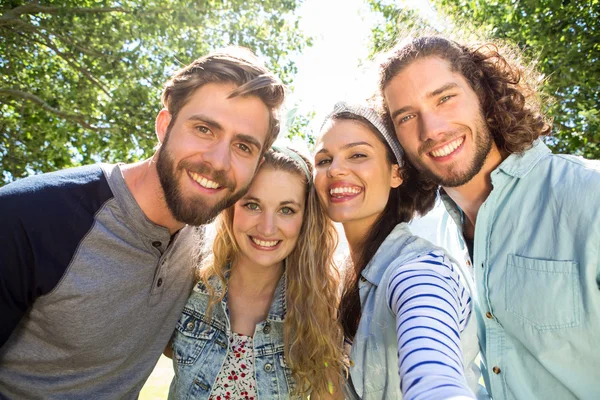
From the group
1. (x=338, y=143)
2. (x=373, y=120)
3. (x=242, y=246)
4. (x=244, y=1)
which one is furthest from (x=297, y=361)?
(x=244, y=1)

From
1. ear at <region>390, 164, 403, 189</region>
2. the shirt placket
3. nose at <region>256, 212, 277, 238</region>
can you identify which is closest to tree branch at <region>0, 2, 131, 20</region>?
nose at <region>256, 212, 277, 238</region>

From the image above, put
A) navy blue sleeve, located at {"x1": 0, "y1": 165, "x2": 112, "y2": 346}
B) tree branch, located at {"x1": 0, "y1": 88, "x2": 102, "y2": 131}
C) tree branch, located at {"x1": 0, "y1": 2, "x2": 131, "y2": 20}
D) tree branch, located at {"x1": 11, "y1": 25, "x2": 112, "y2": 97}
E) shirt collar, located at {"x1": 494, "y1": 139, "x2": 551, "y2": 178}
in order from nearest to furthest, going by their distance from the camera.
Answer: navy blue sleeve, located at {"x1": 0, "y1": 165, "x2": 112, "y2": 346} < shirt collar, located at {"x1": 494, "y1": 139, "x2": 551, "y2": 178} < tree branch, located at {"x1": 0, "y1": 2, "x2": 131, "y2": 20} < tree branch, located at {"x1": 0, "y1": 88, "x2": 102, "y2": 131} < tree branch, located at {"x1": 11, "y1": 25, "x2": 112, "y2": 97}

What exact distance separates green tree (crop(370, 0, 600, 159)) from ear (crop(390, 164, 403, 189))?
427cm

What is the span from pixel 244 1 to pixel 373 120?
731cm

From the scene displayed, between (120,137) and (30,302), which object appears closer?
(30,302)

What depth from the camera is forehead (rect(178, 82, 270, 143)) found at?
2637 millimetres

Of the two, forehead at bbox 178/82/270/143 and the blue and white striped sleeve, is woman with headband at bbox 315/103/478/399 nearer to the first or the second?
the blue and white striped sleeve

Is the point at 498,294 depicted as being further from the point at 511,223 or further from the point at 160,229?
the point at 160,229

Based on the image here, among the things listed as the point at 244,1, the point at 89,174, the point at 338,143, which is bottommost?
the point at 89,174

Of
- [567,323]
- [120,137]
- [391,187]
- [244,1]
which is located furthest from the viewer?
[244,1]

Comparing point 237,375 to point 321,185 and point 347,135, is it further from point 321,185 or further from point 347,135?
point 347,135

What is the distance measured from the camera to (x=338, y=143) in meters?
2.89

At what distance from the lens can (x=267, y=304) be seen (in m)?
3.10

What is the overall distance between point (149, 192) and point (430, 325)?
1687mm
